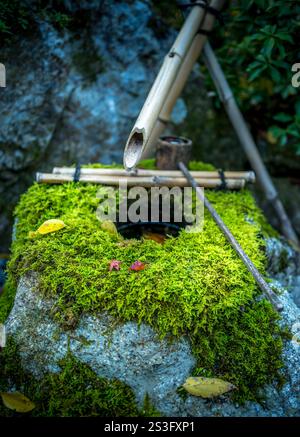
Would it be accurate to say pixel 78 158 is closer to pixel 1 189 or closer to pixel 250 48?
pixel 1 189

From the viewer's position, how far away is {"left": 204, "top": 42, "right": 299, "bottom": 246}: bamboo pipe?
4137 millimetres

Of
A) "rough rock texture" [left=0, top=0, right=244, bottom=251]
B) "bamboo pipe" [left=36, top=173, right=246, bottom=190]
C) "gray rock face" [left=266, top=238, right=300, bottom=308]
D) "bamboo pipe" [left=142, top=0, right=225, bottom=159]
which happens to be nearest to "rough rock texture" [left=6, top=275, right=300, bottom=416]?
"gray rock face" [left=266, top=238, right=300, bottom=308]

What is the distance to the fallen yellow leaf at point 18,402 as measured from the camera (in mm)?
2240

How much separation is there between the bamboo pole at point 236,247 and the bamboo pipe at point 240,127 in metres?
1.14

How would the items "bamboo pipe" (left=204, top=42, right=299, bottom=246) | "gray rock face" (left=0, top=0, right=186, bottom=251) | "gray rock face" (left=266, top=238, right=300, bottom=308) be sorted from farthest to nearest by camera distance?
1. "bamboo pipe" (left=204, top=42, right=299, bottom=246)
2. "gray rock face" (left=0, top=0, right=186, bottom=251)
3. "gray rock face" (left=266, top=238, right=300, bottom=308)

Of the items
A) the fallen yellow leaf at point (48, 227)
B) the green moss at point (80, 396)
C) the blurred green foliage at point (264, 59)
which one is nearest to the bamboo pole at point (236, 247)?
the green moss at point (80, 396)

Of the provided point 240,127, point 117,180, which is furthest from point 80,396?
point 240,127

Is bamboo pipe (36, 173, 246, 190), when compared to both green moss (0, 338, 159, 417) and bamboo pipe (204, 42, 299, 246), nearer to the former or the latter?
bamboo pipe (204, 42, 299, 246)

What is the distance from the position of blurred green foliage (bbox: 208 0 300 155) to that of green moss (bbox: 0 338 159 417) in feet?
9.86

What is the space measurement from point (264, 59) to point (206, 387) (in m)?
3.02

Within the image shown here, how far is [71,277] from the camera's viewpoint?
2.37 m

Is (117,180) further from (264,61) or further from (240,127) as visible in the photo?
(264,61)
